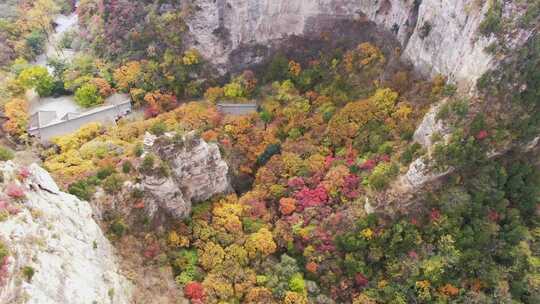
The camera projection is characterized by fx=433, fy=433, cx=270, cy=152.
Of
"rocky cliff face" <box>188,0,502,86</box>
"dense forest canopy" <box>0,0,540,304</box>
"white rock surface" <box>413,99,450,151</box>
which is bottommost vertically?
"dense forest canopy" <box>0,0,540,304</box>

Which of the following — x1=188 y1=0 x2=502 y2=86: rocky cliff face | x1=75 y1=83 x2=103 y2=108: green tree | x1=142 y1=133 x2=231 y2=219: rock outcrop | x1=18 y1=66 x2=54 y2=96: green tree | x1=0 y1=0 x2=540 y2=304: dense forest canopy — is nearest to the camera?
x1=0 y1=0 x2=540 y2=304: dense forest canopy

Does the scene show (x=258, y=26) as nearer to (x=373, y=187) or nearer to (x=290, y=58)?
(x=290, y=58)

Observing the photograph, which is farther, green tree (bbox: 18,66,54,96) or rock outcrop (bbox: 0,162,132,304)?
green tree (bbox: 18,66,54,96)

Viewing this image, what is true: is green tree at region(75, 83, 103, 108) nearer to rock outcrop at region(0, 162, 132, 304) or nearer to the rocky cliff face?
the rocky cliff face

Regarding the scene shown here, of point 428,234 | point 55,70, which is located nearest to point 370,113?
point 428,234

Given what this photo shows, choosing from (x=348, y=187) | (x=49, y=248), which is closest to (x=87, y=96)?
(x=49, y=248)

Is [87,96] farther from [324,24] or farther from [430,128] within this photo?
[430,128]

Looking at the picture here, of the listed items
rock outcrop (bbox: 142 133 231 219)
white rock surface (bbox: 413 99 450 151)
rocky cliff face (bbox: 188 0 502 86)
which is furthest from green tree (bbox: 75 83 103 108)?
white rock surface (bbox: 413 99 450 151)
